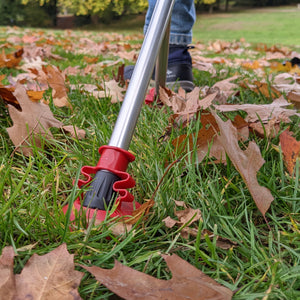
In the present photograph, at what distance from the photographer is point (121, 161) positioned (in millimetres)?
834

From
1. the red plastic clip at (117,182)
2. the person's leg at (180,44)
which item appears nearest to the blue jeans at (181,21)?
the person's leg at (180,44)

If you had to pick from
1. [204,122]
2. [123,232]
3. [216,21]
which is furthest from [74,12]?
→ [216,21]

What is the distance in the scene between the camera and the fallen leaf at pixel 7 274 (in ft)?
1.81

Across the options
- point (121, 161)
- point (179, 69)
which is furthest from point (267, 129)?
point (179, 69)

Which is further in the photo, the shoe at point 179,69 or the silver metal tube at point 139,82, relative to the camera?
the shoe at point 179,69

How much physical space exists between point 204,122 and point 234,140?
198mm

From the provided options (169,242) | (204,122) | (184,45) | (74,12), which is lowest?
(169,242)

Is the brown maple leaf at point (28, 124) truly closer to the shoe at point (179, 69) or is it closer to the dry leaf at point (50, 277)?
the dry leaf at point (50, 277)

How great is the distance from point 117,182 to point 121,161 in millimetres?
61

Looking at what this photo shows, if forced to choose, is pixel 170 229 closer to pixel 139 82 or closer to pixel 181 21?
pixel 139 82

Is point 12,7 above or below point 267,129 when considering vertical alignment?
above

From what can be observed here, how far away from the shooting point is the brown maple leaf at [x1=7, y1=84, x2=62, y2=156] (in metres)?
1.08

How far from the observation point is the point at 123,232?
29.3 inches

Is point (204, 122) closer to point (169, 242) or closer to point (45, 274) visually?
point (169, 242)
